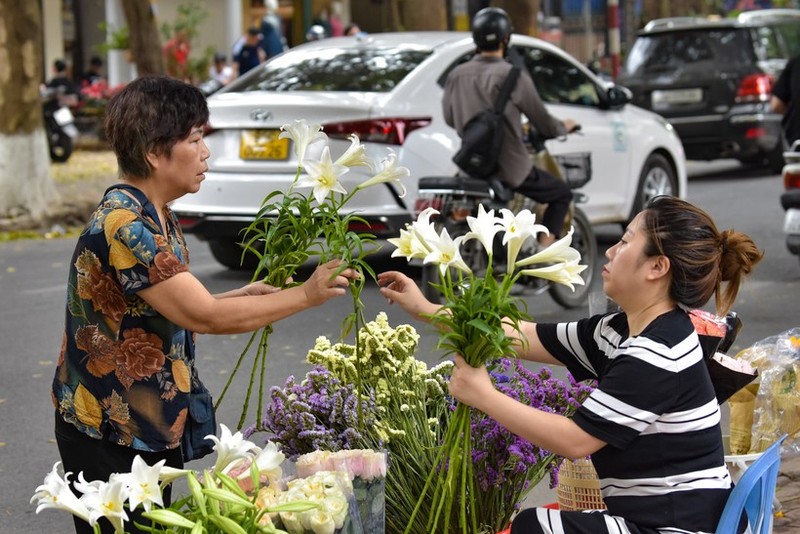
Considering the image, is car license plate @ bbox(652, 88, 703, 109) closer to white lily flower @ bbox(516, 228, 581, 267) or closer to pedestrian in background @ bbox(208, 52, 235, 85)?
pedestrian in background @ bbox(208, 52, 235, 85)

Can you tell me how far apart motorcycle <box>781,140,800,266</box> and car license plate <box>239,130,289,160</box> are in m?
3.58

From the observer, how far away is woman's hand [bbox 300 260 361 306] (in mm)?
3018

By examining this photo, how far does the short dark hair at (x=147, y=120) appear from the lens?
3.04m

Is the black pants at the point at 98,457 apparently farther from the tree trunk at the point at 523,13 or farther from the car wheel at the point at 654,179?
the tree trunk at the point at 523,13

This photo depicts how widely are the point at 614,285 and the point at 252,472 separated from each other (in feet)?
3.22

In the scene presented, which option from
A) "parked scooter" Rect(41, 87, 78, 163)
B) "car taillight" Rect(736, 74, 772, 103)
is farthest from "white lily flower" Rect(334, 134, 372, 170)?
"parked scooter" Rect(41, 87, 78, 163)

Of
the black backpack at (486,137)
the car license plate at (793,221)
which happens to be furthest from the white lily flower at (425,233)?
the car license plate at (793,221)

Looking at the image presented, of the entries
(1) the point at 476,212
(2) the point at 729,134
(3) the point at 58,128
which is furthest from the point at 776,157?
(3) the point at 58,128

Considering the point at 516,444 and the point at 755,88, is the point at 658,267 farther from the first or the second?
the point at 755,88

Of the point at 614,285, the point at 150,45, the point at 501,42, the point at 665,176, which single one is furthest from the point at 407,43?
the point at 150,45

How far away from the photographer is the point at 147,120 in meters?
3.04

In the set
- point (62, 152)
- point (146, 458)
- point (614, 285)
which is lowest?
point (62, 152)

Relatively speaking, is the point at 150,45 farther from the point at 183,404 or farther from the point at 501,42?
the point at 183,404

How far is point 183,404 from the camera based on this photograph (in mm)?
3105
